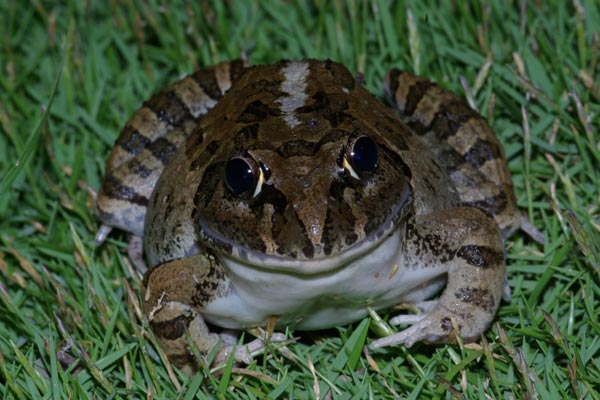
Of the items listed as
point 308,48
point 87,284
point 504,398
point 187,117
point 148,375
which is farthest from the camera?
point 308,48

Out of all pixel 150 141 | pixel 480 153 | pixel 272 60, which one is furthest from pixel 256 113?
pixel 272 60

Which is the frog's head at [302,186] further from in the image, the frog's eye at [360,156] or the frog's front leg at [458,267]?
the frog's front leg at [458,267]

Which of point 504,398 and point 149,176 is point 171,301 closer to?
point 149,176

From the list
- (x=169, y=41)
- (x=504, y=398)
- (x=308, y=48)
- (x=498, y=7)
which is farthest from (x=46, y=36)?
(x=504, y=398)

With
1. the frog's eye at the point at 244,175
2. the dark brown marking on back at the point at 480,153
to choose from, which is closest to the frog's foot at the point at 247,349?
the frog's eye at the point at 244,175

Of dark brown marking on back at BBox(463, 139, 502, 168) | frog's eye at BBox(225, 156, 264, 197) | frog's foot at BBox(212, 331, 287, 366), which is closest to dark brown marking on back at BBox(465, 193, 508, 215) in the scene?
dark brown marking on back at BBox(463, 139, 502, 168)

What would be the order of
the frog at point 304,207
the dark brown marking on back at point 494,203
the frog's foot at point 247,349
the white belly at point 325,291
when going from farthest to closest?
the dark brown marking on back at point 494,203, the frog's foot at point 247,349, the white belly at point 325,291, the frog at point 304,207

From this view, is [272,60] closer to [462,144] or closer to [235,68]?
[235,68]
